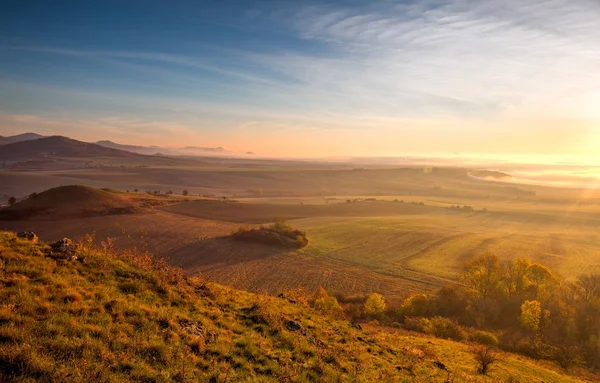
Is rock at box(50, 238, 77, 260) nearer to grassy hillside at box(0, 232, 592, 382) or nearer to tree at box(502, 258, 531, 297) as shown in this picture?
grassy hillside at box(0, 232, 592, 382)

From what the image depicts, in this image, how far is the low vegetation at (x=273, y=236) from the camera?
5794 cm

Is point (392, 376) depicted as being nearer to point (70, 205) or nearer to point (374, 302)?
point (374, 302)

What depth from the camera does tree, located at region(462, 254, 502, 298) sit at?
35.5 meters

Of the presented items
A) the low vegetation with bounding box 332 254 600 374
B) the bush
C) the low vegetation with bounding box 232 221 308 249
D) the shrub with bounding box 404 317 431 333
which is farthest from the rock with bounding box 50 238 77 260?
the low vegetation with bounding box 232 221 308 249

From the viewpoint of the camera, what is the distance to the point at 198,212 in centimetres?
8012

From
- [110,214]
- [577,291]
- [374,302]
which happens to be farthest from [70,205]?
[577,291]

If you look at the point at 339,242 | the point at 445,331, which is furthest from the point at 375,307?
the point at 339,242

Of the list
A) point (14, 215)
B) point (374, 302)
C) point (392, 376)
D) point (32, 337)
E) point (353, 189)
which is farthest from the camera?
point (353, 189)

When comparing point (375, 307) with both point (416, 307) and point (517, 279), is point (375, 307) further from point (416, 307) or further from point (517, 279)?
point (517, 279)

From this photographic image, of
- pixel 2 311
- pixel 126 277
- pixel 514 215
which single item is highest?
pixel 2 311

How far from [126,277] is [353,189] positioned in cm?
19121

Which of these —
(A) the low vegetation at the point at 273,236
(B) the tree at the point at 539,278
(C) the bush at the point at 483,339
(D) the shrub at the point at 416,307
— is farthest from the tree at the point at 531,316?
(A) the low vegetation at the point at 273,236

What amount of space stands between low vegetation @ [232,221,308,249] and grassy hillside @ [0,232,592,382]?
40.7 m

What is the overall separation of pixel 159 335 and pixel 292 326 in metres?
6.12
